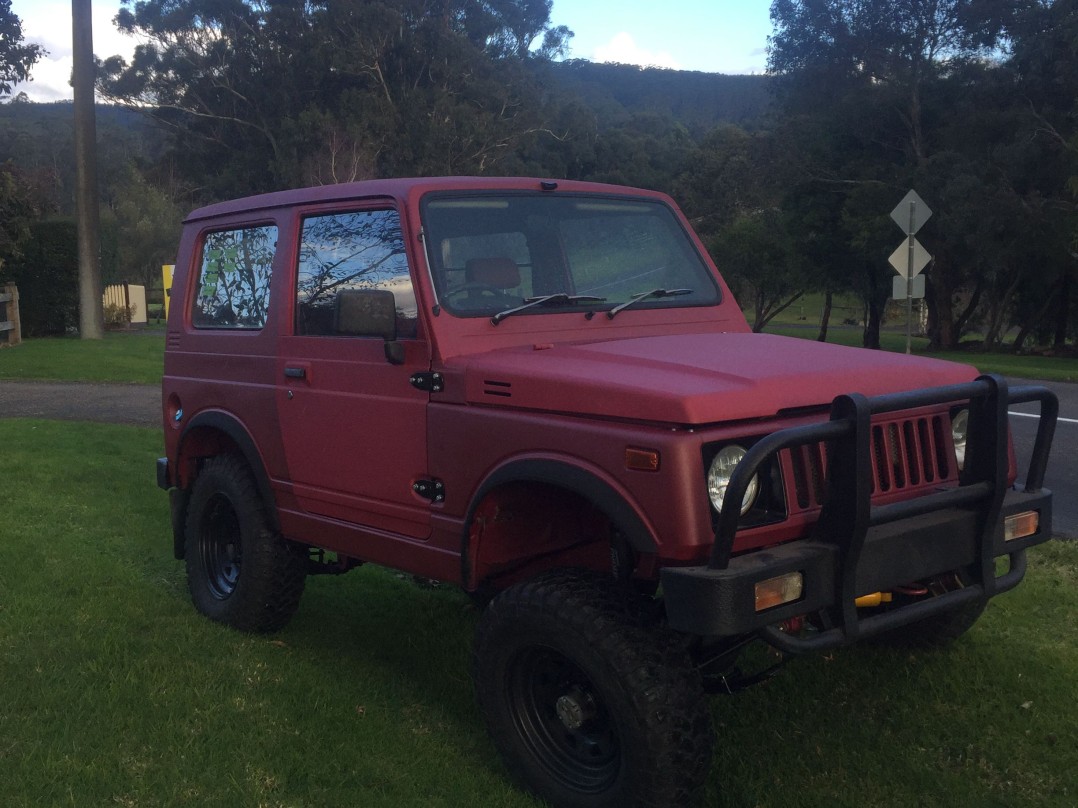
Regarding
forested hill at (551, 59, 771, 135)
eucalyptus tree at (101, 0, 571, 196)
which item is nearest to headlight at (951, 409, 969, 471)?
eucalyptus tree at (101, 0, 571, 196)

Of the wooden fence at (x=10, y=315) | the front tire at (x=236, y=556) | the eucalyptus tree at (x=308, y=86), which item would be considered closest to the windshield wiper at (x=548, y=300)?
the front tire at (x=236, y=556)

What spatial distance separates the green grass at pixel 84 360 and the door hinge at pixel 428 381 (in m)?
14.8

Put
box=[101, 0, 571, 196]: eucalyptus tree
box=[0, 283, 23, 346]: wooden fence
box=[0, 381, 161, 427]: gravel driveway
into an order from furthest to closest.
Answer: box=[101, 0, 571, 196]: eucalyptus tree → box=[0, 283, 23, 346]: wooden fence → box=[0, 381, 161, 427]: gravel driveway

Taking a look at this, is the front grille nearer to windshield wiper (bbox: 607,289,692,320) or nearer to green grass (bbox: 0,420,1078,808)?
green grass (bbox: 0,420,1078,808)

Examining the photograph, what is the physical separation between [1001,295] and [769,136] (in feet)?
31.9

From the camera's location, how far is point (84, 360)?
21.0 meters

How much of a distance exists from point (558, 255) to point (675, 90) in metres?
125

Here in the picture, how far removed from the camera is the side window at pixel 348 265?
14.6ft

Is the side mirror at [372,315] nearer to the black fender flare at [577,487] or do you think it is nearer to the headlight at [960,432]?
the black fender flare at [577,487]

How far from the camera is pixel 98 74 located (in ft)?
178

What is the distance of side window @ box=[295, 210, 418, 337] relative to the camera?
4.46 metres

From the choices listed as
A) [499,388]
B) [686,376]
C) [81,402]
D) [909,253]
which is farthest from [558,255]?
[909,253]

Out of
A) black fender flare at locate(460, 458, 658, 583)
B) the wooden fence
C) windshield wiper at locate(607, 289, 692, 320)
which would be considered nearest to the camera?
black fender flare at locate(460, 458, 658, 583)

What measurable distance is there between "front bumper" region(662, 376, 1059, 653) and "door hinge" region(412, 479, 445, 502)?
118cm
